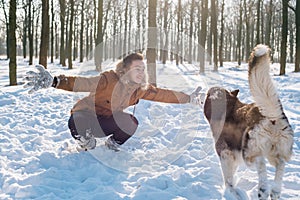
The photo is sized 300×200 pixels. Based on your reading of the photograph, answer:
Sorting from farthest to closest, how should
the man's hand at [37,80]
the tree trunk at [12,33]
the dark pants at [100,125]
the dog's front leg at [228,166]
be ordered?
the tree trunk at [12,33] → the dark pants at [100,125] → the man's hand at [37,80] → the dog's front leg at [228,166]

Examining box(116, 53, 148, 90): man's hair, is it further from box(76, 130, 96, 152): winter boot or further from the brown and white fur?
the brown and white fur

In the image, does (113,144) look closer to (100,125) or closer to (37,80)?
(100,125)

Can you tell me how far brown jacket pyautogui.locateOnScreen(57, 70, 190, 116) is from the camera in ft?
13.5

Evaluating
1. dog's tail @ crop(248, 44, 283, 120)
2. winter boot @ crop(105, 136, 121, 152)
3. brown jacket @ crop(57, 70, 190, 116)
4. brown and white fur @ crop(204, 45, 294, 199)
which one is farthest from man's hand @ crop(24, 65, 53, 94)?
dog's tail @ crop(248, 44, 283, 120)

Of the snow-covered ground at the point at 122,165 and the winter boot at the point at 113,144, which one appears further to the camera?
the winter boot at the point at 113,144

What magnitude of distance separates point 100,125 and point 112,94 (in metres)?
0.53

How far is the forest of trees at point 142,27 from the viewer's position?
1199 cm

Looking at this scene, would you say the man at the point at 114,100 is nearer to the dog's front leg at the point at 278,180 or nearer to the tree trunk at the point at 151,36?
the dog's front leg at the point at 278,180

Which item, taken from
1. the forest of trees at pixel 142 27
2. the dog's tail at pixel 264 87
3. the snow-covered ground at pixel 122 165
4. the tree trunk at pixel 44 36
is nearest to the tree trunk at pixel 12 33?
the forest of trees at pixel 142 27

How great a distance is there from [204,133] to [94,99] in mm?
2450

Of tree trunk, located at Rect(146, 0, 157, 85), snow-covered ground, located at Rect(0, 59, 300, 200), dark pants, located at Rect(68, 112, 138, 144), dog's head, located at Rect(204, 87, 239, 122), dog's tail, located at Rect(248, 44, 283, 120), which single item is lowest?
snow-covered ground, located at Rect(0, 59, 300, 200)

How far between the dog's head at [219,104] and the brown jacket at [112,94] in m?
0.78

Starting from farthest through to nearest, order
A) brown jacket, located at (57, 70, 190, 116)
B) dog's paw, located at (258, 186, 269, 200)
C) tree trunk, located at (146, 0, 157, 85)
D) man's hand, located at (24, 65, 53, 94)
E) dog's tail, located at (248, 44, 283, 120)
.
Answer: tree trunk, located at (146, 0, 157, 85)
brown jacket, located at (57, 70, 190, 116)
man's hand, located at (24, 65, 53, 94)
dog's paw, located at (258, 186, 269, 200)
dog's tail, located at (248, 44, 283, 120)

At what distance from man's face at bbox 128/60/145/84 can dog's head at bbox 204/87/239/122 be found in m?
0.98
